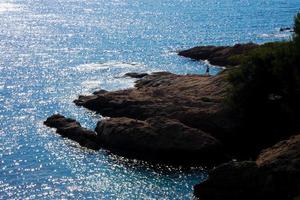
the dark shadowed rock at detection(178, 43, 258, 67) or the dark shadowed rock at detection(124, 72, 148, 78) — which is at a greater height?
the dark shadowed rock at detection(178, 43, 258, 67)

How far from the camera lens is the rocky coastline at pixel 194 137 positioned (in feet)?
177

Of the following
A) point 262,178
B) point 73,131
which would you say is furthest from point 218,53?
point 262,178

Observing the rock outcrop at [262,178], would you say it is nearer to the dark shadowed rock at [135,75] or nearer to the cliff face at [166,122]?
the cliff face at [166,122]

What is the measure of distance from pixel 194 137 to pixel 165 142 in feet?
11.0

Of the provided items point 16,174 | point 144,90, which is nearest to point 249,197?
point 16,174

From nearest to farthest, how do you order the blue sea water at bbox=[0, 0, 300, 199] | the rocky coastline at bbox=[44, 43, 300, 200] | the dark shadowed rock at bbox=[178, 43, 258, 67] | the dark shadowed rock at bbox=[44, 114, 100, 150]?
1. the rocky coastline at bbox=[44, 43, 300, 200]
2. the blue sea water at bbox=[0, 0, 300, 199]
3. the dark shadowed rock at bbox=[44, 114, 100, 150]
4. the dark shadowed rock at bbox=[178, 43, 258, 67]

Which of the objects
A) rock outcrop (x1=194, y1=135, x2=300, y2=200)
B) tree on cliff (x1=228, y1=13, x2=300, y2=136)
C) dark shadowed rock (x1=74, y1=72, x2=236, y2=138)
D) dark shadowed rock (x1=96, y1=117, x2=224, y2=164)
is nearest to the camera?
rock outcrop (x1=194, y1=135, x2=300, y2=200)

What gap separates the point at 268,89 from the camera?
73688 mm

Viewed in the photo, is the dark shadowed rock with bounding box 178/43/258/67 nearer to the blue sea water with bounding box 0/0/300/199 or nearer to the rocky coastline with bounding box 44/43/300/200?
the blue sea water with bounding box 0/0/300/199

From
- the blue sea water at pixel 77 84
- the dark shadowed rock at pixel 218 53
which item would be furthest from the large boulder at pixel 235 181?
the dark shadowed rock at pixel 218 53

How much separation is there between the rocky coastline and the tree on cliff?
254 cm

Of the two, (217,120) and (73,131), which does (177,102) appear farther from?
(73,131)

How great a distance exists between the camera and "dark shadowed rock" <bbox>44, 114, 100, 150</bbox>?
7394 centimetres

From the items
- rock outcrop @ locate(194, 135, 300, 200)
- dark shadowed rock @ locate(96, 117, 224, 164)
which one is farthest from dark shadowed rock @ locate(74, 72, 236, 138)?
rock outcrop @ locate(194, 135, 300, 200)
